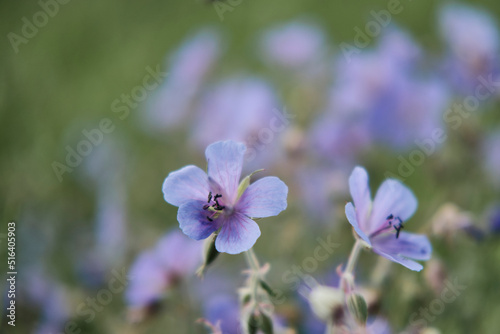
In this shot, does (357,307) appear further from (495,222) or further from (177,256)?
(495,222)

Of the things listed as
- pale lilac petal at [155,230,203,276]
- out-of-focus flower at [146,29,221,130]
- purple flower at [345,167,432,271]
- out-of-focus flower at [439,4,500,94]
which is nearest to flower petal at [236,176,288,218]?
purple flower at [345,167,432,271]

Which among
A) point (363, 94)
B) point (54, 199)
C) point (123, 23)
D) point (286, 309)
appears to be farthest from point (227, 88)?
A: point (123, 23)

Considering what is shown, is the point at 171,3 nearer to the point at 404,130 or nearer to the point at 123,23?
the point at 123,23

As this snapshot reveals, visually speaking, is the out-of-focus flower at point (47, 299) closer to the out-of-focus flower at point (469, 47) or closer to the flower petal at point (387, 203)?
the flower petal at point (387, 203)

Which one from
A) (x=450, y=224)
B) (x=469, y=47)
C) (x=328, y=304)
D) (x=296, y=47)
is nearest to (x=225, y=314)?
(x=328, y=304)

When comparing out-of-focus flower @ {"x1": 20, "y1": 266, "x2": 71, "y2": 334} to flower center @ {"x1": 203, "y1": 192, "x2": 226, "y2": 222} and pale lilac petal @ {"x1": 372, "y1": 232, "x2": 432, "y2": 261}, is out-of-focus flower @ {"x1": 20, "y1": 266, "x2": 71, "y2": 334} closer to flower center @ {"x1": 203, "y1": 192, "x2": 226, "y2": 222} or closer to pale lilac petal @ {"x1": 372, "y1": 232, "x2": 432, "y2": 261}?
flower center @ {"x1": 203, "y1": 192, "x2": 226, "y2": 222}

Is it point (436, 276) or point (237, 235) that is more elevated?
point (237, 235)
